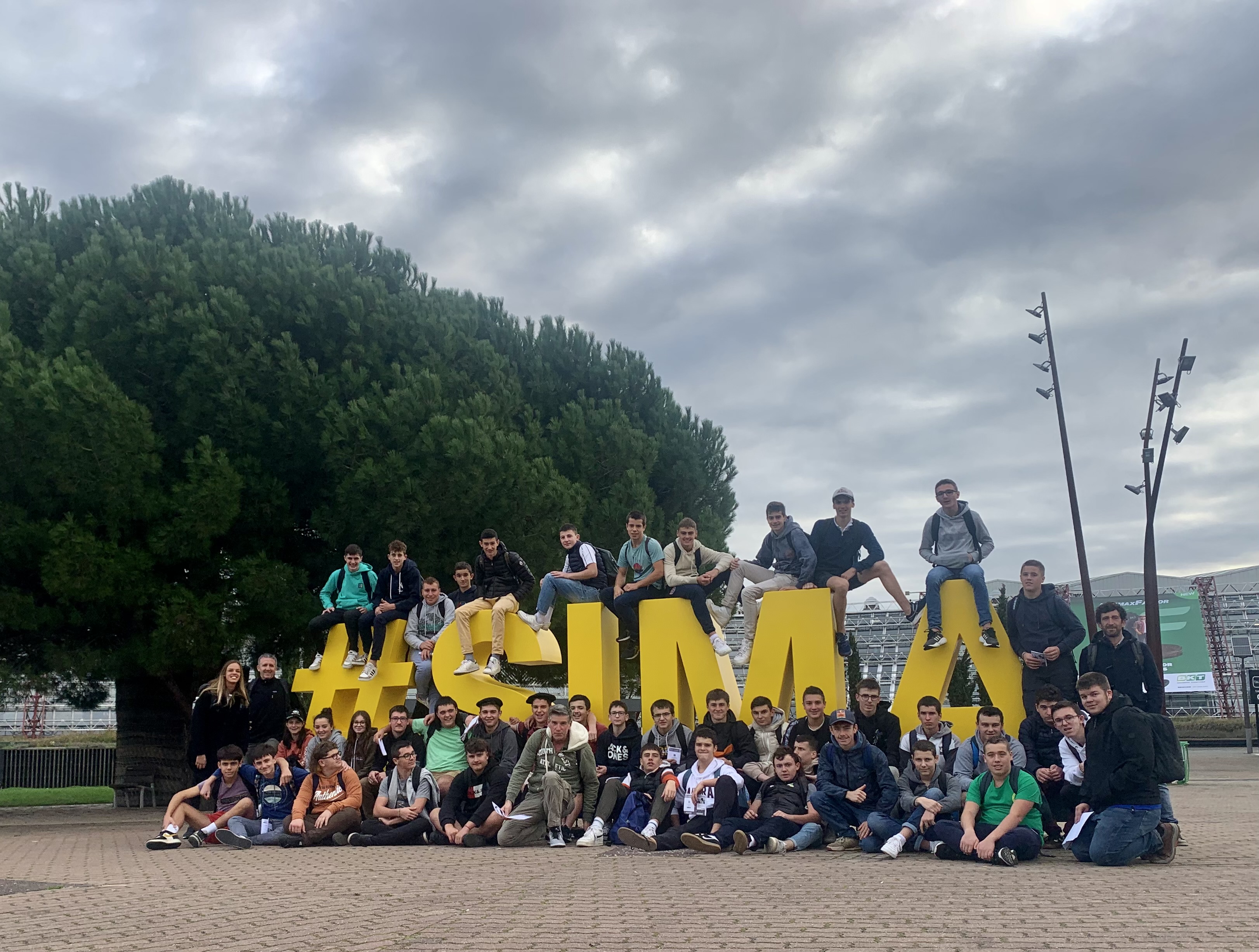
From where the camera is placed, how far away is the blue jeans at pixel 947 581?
11305mm

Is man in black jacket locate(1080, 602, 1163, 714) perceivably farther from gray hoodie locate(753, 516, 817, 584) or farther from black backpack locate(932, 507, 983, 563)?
gray hoodie locate(753, 516, 817, 584)

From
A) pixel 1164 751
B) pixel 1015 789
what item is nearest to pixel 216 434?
pixel 1015 789

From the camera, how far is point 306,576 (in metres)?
17.7

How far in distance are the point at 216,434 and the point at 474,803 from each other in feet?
29.1

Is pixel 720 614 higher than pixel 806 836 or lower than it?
higher

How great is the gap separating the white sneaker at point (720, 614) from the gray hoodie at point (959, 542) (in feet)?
8.15

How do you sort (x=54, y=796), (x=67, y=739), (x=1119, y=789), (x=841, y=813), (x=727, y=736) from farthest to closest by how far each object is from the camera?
1. (x=67, y=739)
2. (x=54, y=796)
3. (x=727, y=736)
4. (x=841, y=813)
5. (x=1119, y=789)

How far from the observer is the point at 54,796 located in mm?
23938

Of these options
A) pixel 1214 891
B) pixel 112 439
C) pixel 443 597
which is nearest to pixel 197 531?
pixel 112 439

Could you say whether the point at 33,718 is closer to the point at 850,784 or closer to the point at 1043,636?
the point at 850,784

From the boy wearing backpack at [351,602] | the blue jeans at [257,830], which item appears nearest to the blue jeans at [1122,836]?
the blue jeans at [257,830]

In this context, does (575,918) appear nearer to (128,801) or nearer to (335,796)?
(335,796)

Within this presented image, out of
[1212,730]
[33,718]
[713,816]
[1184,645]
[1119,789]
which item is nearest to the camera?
[1119,789]

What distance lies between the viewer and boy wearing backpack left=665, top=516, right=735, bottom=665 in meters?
12.5
